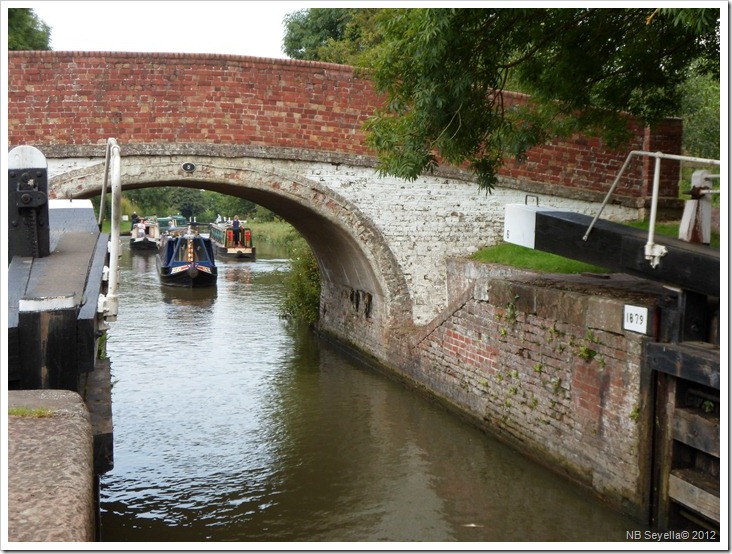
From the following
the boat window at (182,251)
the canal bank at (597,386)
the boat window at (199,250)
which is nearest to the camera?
the canal bank at (597,386)

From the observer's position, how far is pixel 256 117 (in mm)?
11281

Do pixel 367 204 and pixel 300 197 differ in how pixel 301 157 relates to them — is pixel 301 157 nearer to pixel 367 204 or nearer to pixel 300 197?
pixel 300 197

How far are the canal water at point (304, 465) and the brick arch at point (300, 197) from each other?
1.11 meters

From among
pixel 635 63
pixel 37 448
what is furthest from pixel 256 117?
pixel 37 448

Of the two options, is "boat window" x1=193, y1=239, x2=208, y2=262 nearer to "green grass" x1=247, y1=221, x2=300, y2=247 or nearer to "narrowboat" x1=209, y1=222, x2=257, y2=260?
"narrowboat" x1=209, y1=222, x2=257, y2=260

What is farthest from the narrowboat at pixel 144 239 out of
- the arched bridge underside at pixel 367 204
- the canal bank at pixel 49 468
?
the canal bank at pixel 49 468

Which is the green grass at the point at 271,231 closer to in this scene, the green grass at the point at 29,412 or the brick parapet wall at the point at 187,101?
the brick parapet wall at the point at 187,101

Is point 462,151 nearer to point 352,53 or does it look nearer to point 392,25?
point 392,25

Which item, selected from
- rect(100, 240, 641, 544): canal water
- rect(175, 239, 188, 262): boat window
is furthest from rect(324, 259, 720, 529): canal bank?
rect(175, 239, 188, 262): boat window

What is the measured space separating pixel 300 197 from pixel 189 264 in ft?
37.8

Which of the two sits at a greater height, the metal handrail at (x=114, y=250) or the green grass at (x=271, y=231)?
the metal handrail at (x=114, y=250)

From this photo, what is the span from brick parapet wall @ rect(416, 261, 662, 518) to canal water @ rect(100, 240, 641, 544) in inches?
10.6

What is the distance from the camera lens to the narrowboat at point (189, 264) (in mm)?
22328

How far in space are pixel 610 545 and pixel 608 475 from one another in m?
1.13
